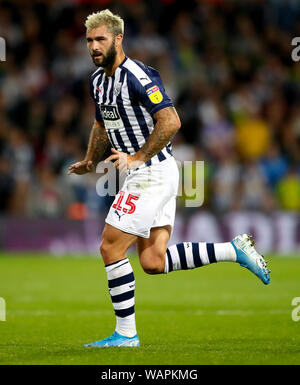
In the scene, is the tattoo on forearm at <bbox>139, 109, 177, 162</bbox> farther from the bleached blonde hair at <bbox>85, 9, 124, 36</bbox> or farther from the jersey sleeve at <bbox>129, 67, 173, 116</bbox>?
the bleached blonde hair at <bbox>85, 9, 124, 36</bbox>

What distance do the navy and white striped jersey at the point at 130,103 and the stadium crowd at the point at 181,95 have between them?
835 centimetres

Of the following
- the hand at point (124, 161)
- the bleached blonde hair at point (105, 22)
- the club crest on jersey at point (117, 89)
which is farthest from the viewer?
the club crest on jersey at point (117, 89)

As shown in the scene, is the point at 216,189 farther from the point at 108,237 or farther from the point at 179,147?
the point at 108,237

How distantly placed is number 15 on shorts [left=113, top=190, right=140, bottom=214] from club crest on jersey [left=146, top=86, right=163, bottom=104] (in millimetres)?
718

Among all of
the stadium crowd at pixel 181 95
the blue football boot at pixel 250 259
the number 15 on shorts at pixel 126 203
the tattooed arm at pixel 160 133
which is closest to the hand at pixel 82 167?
the number 15 on shorts at pixel 126 203

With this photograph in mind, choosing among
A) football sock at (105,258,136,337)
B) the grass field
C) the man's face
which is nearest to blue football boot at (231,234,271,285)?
the grass field

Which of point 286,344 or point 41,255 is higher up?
point 286,344

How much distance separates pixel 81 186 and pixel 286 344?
9.00 meters

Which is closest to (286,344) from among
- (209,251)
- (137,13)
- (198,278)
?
(209,251)

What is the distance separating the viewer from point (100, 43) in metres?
6.07

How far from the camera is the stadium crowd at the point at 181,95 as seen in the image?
14938 mm

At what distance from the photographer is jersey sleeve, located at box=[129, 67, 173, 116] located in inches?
Answer: 237

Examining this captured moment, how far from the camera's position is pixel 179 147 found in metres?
15.3

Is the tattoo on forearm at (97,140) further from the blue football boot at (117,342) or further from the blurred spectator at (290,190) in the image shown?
the blurred spectator at (290,190)
